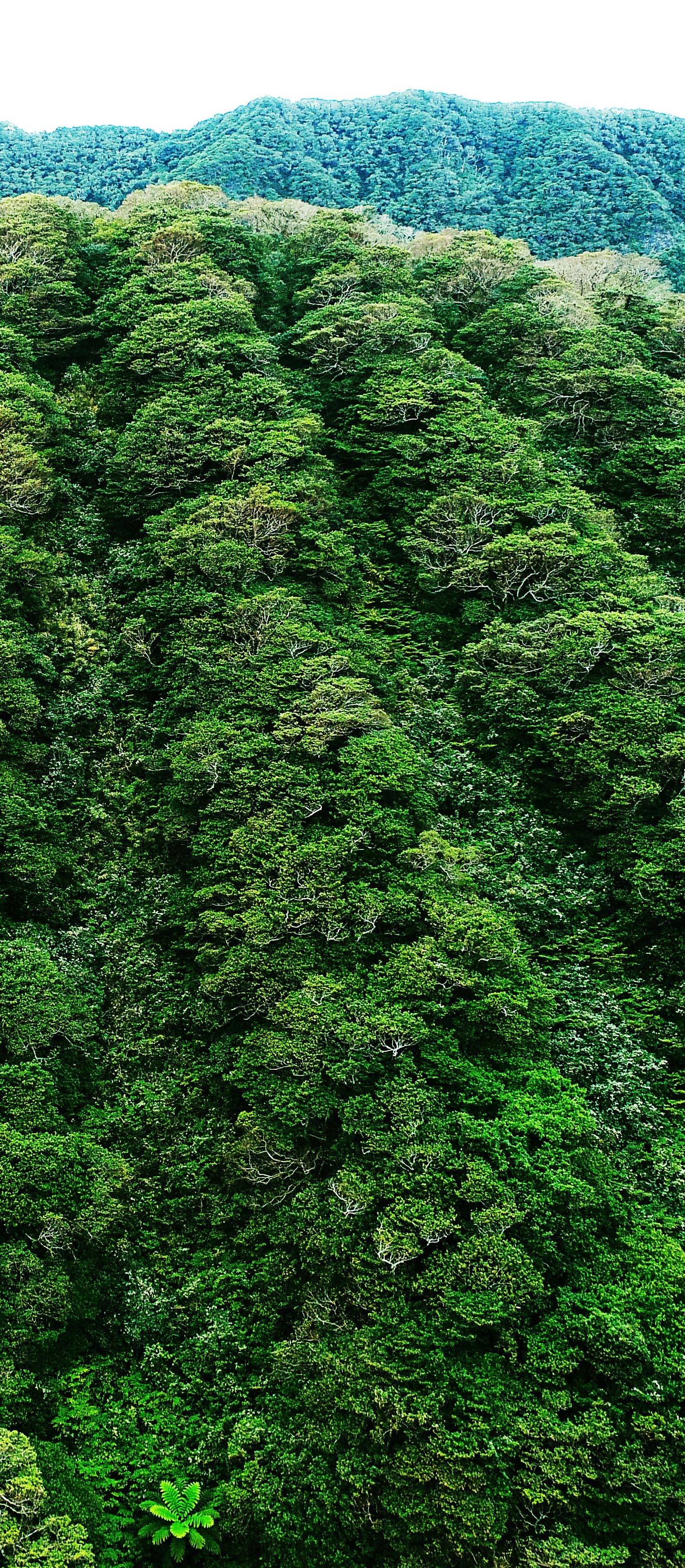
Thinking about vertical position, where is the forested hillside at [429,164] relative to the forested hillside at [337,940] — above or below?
above

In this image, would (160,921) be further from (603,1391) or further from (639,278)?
(639,278)

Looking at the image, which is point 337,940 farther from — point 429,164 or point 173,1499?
point 429,164

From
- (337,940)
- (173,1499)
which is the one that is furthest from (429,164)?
(173,1499)

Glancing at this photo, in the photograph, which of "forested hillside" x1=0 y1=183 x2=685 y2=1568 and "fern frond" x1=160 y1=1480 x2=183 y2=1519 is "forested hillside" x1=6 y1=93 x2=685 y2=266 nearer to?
"forested hillside" x1=0 y1=183 x2=685 y2=1568

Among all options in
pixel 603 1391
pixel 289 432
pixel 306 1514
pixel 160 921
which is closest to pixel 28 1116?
pixel 160 921

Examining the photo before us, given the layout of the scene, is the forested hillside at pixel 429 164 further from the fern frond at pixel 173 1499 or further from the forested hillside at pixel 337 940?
the fern frond at pixel 173 1499

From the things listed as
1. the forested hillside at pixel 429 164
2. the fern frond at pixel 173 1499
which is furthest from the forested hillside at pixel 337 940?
the forested hillside at pixel 429 164
